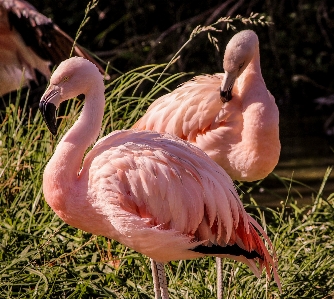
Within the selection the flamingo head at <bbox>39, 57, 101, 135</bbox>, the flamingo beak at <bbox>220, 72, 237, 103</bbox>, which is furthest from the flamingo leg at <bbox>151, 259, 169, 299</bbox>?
the flamingo beak at <bbox>220, 72, 237, 103</bbox>

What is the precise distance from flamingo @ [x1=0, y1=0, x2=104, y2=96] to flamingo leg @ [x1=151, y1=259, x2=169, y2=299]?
2.38 m

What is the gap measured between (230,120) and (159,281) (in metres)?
1.54

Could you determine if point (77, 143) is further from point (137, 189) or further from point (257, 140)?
point (257, 140)

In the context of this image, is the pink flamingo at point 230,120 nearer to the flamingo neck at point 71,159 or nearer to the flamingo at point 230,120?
the flamingo at point 230,120

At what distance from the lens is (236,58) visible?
5043mm

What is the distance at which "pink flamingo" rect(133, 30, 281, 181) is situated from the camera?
16.2ft

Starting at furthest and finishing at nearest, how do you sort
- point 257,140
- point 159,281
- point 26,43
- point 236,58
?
point 26,43, point 236,58, point 257,140, point 159,281

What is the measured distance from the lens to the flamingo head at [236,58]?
4.98 metres

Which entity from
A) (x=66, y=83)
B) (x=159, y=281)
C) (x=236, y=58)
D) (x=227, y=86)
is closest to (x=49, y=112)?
(x=66, y=83)

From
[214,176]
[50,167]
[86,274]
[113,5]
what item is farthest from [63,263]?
[113,5]

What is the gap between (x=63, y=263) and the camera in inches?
164

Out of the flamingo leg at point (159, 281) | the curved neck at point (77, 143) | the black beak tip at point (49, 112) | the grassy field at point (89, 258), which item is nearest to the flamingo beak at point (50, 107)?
the black beak tip at point (49, 112)

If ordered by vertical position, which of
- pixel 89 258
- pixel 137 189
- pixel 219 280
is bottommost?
pixel 219 280

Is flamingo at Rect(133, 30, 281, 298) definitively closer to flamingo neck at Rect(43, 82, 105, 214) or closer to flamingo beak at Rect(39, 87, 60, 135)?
flamingo neck at Rect(43, 82, 105, 214)
